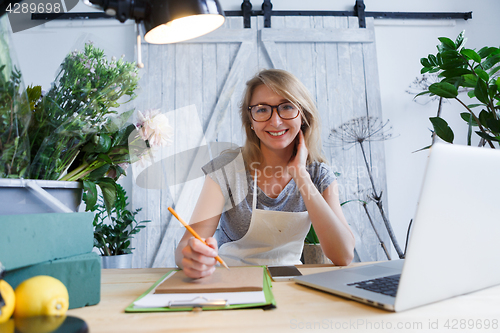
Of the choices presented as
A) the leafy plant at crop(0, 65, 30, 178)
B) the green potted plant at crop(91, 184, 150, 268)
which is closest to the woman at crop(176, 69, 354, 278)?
the leafy plant at crop(0, 65, 30, 178)

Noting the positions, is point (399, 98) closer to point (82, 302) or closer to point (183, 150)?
point (183, 150)

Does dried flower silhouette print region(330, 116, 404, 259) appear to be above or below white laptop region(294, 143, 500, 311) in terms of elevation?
above

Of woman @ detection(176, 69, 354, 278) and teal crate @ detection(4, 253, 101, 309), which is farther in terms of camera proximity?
woman @ detection(176, 69, 354, 278)

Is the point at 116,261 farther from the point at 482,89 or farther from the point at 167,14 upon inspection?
the point at 482,89

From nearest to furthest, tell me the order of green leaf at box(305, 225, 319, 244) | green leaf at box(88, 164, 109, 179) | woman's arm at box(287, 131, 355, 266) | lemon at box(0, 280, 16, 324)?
lemon at box(0, 280, 16, 324) < green leaf at box(88, 164, 109, 179) < woman's arm at box(287, 131, 355, 266) < green leaf at box(305, 225, 319, 244)

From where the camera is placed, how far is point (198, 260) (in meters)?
0.63

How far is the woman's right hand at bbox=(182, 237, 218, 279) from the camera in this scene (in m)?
0.63

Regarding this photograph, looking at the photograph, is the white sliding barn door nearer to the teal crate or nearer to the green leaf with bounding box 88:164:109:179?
the green leaf with bounding box 88:164:109:179

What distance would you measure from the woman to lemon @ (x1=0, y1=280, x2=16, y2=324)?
2.29 feet

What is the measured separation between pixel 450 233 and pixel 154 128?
0.58m

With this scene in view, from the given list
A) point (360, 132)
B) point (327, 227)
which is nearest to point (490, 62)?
point (327, 227)

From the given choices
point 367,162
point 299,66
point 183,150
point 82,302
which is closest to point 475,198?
point 82,302

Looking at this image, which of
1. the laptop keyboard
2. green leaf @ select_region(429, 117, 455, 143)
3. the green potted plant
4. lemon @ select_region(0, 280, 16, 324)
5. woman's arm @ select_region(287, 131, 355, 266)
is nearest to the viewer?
lemon @ select_region(0, 280, 16, 324)

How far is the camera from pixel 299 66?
2.45m
